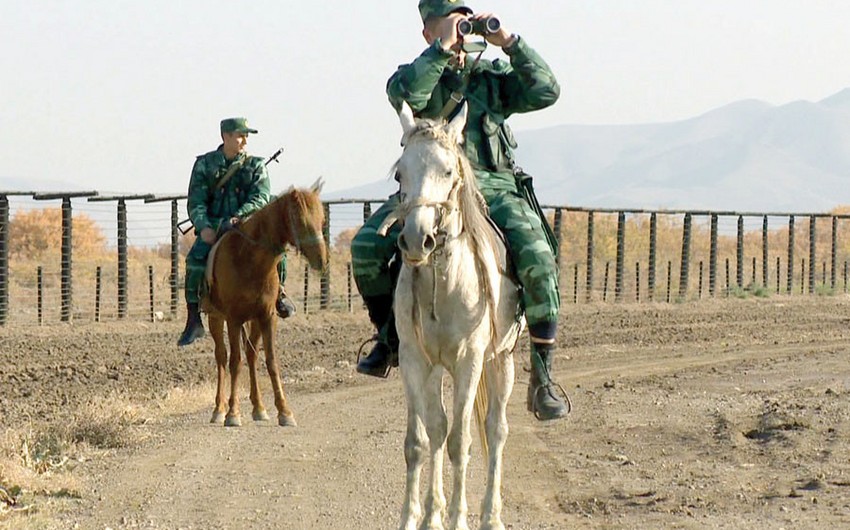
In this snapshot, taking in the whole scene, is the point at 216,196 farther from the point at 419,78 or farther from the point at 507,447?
the point at 419,78

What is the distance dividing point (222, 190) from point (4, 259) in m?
11.7

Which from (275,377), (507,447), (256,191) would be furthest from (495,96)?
(256,191)

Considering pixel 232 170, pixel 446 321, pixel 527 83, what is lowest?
pixel 446 321

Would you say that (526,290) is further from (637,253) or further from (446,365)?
(637,253)

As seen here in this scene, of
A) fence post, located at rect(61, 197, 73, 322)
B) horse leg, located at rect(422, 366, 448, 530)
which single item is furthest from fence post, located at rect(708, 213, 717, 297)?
horse leg, located at rect(422, 366, 448, 530)

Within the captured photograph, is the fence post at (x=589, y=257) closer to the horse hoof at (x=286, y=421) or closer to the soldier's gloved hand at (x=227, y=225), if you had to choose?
the soldier's gloved hand at (x=227, y=225)

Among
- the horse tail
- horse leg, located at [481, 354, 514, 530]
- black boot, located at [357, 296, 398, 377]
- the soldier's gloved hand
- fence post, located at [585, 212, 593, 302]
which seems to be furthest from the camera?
fence post, located at [585, 212, 593, 302]

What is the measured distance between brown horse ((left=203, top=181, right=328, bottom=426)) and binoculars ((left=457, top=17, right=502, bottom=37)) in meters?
5.49

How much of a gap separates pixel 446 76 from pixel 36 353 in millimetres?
12776

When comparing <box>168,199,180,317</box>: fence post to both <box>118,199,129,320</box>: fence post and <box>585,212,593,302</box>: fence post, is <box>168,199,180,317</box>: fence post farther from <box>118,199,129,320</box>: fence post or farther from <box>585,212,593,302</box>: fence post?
<box>585,212,593,302</box>: fence post

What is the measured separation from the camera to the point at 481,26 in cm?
933

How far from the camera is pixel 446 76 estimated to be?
9570mm

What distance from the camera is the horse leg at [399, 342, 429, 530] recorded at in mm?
8484

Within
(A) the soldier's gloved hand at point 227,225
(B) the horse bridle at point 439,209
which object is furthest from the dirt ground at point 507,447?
(B) the horse bridle at point 439,209
